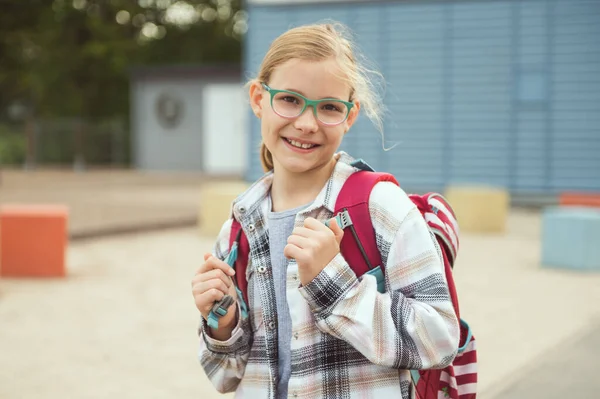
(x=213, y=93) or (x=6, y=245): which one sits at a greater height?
(x=213, y=93)

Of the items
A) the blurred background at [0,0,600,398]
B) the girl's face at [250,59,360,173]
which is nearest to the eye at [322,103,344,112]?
the girl's face at [250,59,360,173]

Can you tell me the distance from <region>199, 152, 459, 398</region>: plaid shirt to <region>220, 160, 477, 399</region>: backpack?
0.02 meters

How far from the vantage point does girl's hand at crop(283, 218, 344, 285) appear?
5.76ft

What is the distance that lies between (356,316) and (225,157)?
88.0ft

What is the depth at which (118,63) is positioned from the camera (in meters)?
37.4

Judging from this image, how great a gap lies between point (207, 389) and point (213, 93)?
963 inches

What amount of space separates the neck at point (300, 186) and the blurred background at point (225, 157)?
4.70 feet

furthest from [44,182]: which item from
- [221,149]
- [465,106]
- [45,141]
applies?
[465,106]

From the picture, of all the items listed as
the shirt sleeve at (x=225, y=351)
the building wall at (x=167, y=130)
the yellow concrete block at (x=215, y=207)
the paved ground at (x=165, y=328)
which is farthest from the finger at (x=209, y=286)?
the building wall at (x=167, y=130)

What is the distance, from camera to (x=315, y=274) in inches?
69.8

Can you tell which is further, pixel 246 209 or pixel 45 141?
pixel 45 141

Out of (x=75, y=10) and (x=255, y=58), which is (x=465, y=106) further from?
(x=75, y=10)

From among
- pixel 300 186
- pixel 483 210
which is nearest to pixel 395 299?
pixel 300 186

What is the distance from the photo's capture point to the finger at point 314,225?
1774mm
